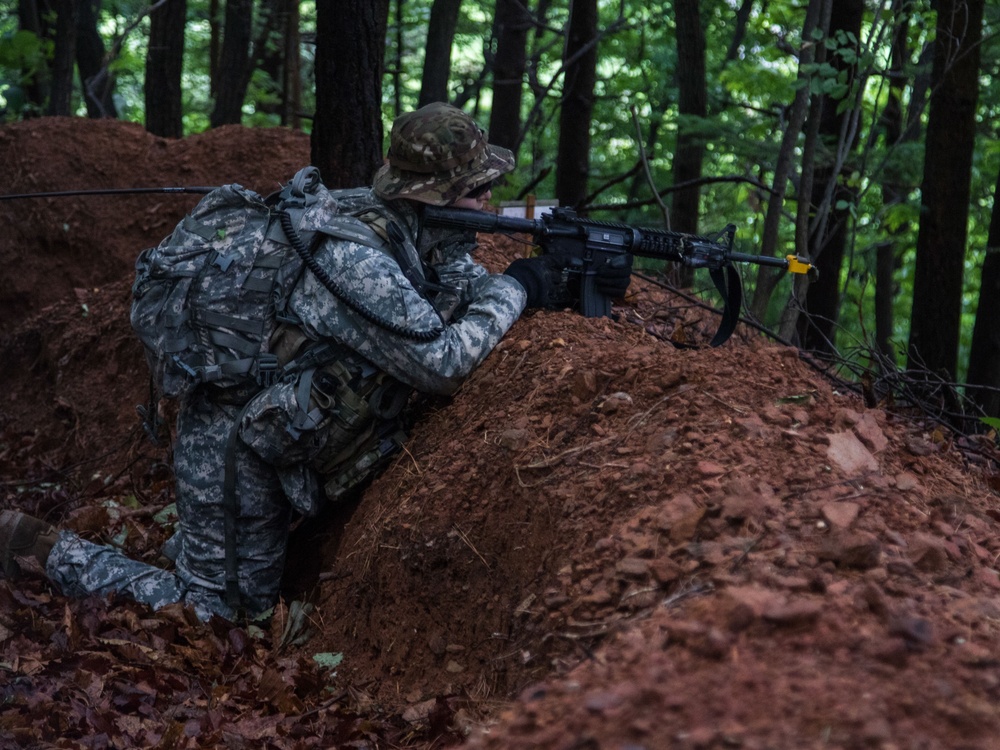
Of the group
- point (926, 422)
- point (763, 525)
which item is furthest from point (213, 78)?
point (763, 525)

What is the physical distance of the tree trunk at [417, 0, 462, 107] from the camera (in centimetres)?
934

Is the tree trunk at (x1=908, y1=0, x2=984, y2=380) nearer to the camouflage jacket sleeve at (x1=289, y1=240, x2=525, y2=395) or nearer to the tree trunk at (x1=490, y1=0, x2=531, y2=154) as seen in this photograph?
the camouflage jacket sleeve at (x1=289, y1=240, x2=525, y2=395)

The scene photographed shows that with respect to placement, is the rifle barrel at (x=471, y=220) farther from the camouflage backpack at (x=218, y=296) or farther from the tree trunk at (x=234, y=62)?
the tree trunk at (x=234, y=62)

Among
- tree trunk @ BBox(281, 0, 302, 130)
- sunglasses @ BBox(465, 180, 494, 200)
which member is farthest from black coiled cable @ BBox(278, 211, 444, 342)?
tree trunk @ BBox(281, 0, 302, 130)

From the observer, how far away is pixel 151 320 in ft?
14.5

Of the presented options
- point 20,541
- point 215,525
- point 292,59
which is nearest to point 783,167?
point 215,525

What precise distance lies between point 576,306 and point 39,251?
5.46 meters

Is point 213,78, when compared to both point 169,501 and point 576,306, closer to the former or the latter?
point 169,501

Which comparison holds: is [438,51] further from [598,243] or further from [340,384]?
[340,384]

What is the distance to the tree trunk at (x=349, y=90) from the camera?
5746mm

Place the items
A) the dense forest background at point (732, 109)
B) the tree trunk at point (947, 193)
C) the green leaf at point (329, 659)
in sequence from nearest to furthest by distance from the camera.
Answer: the green leaf at point (329, 659) < the dense forest background at point (732, 109) < the tree trunk at point (947, 193)

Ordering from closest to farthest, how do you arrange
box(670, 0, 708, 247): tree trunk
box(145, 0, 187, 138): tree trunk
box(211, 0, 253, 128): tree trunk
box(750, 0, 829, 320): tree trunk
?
1. box(750, 0, 829, 320): tree trunk
2. box(670, 0, 708, 247): tree trunk
3. box(145, 0, 187, 138): tree trunk
4. box(211, 0, 253, 128): tree trunk

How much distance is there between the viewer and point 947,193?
6551mm

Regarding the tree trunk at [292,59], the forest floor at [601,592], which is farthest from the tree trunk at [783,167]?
the tree trunk at [292,59]
